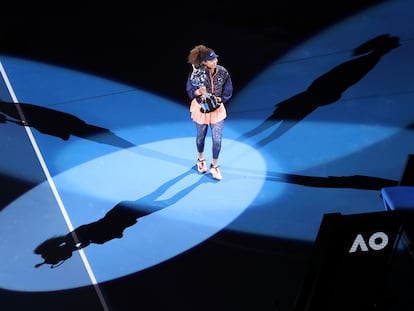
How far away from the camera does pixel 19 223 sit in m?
6.33

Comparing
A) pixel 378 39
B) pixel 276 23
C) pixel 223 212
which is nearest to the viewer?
pixel 223 212

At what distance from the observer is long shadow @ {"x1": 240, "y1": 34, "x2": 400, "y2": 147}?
25.0 feet

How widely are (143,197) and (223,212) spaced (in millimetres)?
937

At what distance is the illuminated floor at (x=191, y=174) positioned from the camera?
5.54m

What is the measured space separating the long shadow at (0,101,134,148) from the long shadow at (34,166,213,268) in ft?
3.84

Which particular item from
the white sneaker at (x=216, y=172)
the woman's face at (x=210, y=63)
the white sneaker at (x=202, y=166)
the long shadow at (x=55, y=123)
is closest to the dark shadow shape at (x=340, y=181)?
the white sneaker at (x=216, y=172)

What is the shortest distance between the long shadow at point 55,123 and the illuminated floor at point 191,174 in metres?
0.02

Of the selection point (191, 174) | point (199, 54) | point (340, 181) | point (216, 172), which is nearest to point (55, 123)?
point (191, 174)

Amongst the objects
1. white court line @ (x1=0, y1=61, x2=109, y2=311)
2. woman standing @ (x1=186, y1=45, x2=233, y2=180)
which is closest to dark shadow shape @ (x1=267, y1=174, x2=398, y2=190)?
woman standing @ (x1=186, y1=45, x2=233, y2=180)

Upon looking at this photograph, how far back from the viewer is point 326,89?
8156 millimetres

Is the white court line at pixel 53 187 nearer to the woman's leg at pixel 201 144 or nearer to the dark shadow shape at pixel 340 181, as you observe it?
the woman's leg at pixel 201 144

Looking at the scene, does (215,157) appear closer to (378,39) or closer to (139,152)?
(139,152)

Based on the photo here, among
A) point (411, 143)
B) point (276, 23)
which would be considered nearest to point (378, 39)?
point (276, 23)

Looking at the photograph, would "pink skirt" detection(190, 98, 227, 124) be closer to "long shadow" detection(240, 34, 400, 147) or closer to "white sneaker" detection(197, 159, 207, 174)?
"white sneaker" detection(197, 159, 207, 174)
